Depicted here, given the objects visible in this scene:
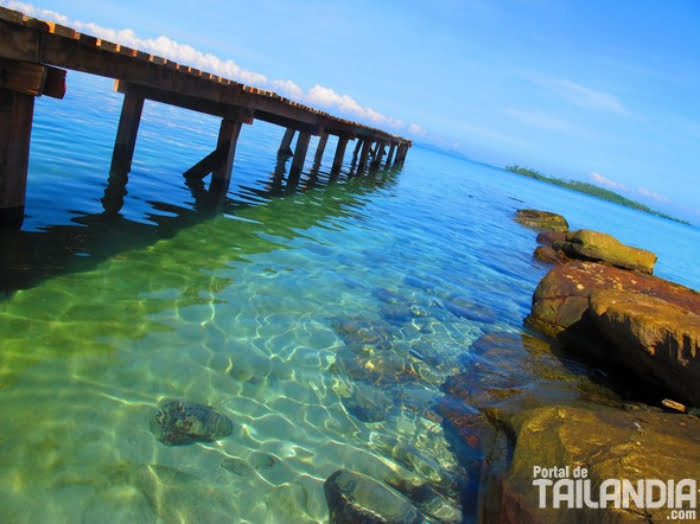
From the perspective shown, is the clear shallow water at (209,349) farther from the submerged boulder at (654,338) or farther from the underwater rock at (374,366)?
the submerged boulder at (654,338)

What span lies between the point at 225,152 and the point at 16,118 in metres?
5.84

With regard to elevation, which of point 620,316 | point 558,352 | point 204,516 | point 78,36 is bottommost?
point 204,516

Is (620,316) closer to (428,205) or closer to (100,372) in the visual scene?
(100,372)

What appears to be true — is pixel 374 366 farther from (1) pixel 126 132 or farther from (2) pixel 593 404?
(1) pixel 126 132

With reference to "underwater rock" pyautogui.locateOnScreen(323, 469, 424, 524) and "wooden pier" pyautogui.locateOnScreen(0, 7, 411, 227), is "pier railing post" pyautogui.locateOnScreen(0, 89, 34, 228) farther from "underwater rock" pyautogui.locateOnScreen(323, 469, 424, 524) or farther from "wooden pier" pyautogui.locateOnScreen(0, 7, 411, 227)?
"underwater rock" pyautogui.locateOnScreen(323, 469, 424, 524)

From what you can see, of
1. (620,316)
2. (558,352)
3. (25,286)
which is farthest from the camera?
(558,352)

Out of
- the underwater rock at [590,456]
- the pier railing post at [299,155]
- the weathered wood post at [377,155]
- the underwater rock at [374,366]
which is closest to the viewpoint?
the underwater rock at [590,456]

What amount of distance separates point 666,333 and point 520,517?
3.06 meters

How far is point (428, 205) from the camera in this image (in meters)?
18.4

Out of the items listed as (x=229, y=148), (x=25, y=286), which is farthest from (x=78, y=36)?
(x=229, y=148)

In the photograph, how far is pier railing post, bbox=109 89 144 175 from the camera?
31.3 feet

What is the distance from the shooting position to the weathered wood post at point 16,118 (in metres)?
4.89

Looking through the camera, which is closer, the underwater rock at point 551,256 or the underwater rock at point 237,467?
the underwater rock at point 237,467

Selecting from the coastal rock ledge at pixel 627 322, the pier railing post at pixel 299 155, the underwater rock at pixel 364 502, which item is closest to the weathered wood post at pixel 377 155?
the pier railing post at pixel 299 155
